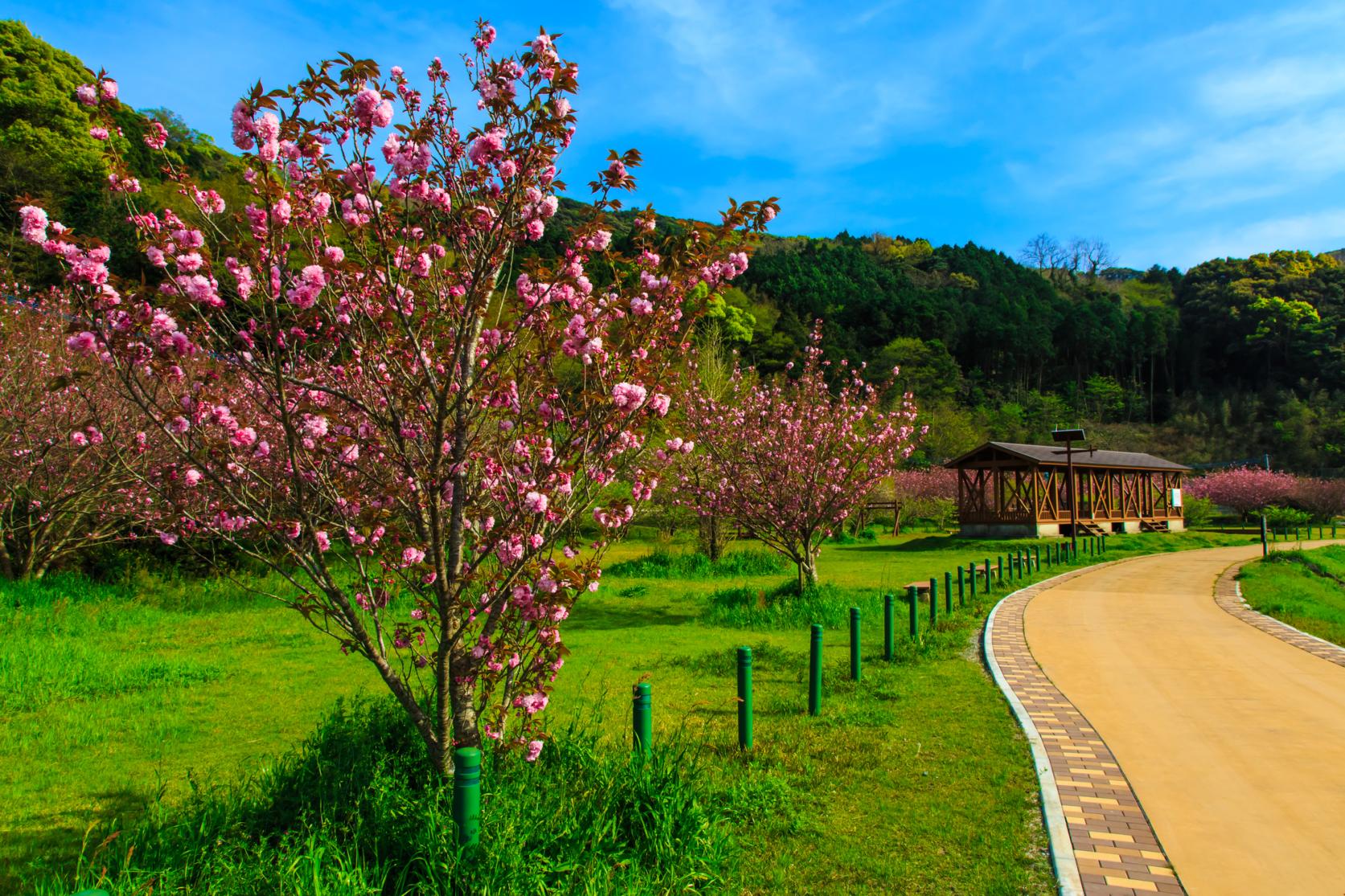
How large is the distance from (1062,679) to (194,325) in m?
8.70

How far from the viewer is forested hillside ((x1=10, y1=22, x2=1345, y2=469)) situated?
212 feet

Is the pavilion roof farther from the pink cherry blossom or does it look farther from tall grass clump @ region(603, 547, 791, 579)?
the pink cherry blossom

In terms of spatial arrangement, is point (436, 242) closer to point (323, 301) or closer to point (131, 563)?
point (323, 301)

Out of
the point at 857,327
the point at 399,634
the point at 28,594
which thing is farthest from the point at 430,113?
the point at 857,327

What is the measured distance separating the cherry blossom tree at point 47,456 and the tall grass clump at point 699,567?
10644 mm

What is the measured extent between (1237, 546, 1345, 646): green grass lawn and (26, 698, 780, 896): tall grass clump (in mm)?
10897

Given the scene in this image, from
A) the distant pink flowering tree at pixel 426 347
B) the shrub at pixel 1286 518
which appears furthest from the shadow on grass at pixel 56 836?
the shrub at pixel 1286 518

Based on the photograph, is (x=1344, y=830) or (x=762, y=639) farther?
(x=762, y=639)

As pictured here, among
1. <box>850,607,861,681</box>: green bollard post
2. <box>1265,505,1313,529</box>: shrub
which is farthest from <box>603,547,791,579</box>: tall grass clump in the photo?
<box>1265,505,1313,529</box>: shrub

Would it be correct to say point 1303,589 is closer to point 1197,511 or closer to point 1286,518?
point 1286,518

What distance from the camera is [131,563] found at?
54.2 ft

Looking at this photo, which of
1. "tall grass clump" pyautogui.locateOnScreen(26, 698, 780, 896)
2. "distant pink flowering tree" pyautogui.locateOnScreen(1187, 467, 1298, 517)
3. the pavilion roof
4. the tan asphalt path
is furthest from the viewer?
"distant pink flowering tree" pyautogui.locateOnScreen(1187, 467, 1298, 517)

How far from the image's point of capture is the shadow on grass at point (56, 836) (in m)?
4.20

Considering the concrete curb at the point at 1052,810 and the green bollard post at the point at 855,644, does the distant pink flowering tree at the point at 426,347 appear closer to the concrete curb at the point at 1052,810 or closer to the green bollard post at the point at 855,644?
the concrete curb at the point at 1052,810
